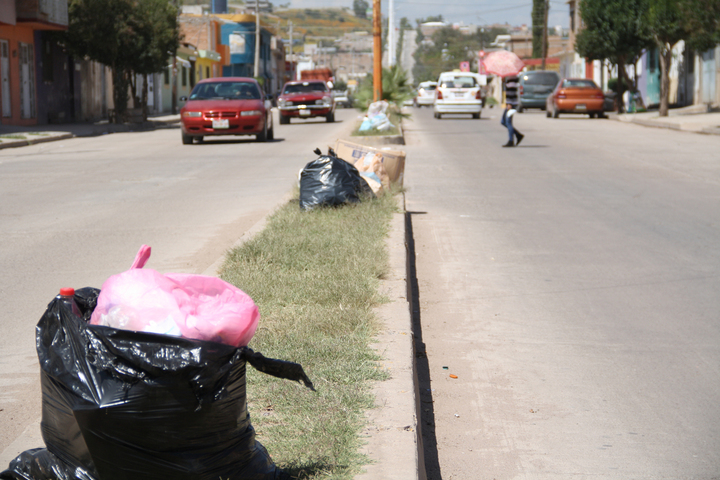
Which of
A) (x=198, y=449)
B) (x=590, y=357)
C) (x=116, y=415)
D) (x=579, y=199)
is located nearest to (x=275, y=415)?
(x=198, y=449)

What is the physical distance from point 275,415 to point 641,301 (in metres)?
3.28

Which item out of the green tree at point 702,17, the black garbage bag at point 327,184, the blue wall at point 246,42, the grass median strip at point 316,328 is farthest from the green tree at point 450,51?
the grass median strip at point 316,328

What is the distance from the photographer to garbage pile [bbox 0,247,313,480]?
2.18 metres

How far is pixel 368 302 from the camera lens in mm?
4523

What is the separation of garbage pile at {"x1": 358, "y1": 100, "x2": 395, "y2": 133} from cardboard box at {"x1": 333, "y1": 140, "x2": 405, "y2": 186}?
10.2 m

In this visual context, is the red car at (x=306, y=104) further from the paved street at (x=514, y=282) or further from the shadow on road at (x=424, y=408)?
the shadow on road at (x=424, y=408)

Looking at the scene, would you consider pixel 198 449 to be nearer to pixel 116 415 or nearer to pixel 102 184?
pixel 116 415

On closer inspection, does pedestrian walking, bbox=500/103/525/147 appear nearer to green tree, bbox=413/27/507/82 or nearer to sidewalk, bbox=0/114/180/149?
sidewalk, bbox=0/114/180/149

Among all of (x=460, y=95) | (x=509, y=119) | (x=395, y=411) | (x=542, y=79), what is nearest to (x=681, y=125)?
(x=509, y=119)

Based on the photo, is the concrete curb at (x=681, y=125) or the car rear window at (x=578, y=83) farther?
the car rear window at (x=578, y=83)

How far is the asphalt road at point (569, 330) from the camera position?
10.8 feet

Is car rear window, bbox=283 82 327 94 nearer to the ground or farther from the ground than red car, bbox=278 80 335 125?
farther from the ground

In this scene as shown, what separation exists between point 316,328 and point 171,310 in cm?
179

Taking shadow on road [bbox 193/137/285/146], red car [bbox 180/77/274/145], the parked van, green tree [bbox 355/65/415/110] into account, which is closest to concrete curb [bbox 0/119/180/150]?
red car [bbox 180/77/274/145]
